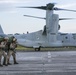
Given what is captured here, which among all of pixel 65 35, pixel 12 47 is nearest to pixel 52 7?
pixel 65 35

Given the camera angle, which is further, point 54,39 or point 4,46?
point 54,39

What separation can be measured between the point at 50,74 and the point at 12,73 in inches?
69.7

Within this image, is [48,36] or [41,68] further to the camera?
[48,36]

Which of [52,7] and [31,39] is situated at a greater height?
[52,7]

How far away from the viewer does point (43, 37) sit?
142 feet

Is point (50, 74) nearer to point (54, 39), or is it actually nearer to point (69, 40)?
point (54, 39)

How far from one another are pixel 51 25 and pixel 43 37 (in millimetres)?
1948

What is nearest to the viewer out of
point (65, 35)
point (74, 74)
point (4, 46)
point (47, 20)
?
point (74, 74)

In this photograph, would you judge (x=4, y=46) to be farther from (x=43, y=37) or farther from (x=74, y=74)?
(x=43, y=37)

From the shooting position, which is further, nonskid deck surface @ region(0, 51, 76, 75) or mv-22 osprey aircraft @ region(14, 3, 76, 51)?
mv-22 osprey aircraft @ region(14, 3, 76, 51)

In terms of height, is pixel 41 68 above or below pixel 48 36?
above

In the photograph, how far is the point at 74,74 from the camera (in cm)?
1408

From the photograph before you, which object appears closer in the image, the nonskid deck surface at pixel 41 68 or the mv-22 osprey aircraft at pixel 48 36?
the nonskid deck surface at pixel 41 68

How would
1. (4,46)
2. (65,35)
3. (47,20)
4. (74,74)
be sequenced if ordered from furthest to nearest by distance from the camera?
(65,35), (47,20), (4,46), (74,74)
